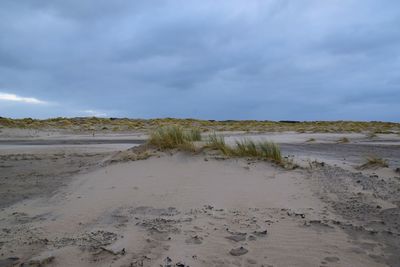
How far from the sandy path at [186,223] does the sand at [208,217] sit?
0.04 feet

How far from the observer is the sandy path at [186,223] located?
376cm

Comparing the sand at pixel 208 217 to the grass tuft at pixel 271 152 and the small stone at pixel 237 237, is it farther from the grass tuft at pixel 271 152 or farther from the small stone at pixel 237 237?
the grass tuft at pixel 271 152

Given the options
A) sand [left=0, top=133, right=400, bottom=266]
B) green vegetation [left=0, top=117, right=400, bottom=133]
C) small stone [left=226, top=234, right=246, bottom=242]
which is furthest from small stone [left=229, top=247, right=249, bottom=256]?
green vegetation [left=0, top=117, right=400, bottom=133]

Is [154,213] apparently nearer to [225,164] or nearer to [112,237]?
[112,237]

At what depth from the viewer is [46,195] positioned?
6.96 metres

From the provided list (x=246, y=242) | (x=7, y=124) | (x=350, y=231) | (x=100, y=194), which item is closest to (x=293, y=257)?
(x=246, y=242)

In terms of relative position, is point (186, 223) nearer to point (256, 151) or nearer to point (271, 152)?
point (271, 152)

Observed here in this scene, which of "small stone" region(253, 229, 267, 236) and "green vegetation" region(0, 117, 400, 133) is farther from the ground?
"green vegetation" region(0, 117, 400, 133)

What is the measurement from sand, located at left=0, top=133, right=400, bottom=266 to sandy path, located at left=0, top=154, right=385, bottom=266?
0.01 m

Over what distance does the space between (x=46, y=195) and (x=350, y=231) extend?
A: 17.0 feet

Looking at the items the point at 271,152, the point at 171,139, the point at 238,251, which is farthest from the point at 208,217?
the point at 171,139

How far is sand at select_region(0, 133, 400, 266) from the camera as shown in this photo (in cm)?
379

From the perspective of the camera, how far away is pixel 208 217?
4.93 m

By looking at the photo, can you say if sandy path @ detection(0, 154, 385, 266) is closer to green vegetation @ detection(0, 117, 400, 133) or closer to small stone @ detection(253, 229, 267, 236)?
small stone @ detection(253, 229, 267, 236)
